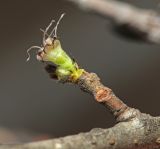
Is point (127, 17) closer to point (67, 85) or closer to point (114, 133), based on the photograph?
point (114, 133)

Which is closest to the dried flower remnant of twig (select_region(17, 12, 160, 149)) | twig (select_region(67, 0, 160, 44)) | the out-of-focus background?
twig (select_region(17, 12, 160, 149))

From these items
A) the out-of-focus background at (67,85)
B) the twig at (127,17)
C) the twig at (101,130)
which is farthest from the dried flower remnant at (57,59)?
the out-of-focus background at (67,85)

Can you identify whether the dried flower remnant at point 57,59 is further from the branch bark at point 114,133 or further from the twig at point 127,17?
the twig at point 127,17

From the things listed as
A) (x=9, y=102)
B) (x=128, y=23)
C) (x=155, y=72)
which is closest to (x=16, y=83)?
(x=9, y=102)

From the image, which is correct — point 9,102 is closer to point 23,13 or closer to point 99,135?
point 23,13

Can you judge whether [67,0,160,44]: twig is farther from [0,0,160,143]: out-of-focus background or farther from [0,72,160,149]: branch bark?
[0,0,160,143]: out-of-focus background

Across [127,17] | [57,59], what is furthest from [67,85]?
[57,59]
